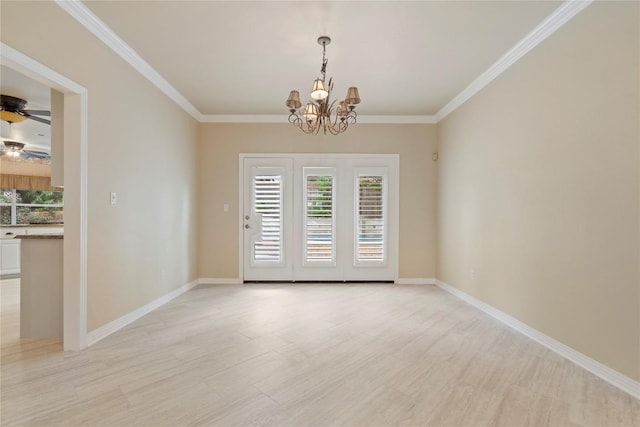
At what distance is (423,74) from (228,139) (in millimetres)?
3067

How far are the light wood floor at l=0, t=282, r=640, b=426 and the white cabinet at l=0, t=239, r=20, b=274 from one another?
304cm

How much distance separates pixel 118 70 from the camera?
2.96 metres

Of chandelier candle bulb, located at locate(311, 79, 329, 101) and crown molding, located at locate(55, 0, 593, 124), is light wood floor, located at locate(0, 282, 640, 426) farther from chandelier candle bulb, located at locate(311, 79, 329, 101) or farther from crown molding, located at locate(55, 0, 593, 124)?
crown molding, located at locate(55, 0, 593, 124)

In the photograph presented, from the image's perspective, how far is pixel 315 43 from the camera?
9.37 feet

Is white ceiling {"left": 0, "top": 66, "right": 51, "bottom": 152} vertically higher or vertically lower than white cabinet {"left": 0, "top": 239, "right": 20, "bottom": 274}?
higher

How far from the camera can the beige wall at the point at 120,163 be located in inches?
88.6

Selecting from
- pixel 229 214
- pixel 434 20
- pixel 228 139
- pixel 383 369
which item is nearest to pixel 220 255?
pixel 229 214

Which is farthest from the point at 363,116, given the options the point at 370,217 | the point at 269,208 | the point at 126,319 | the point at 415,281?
the point at 126,319

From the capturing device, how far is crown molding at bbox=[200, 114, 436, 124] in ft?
16.2

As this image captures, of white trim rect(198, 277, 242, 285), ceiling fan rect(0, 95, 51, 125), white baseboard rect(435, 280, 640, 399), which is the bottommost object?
white trim rect(198, 277, 242, 285)

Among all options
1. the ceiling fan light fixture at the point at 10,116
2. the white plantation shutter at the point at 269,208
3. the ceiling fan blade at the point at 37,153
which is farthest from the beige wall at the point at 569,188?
the ceiling fan blade at the point at 37,153

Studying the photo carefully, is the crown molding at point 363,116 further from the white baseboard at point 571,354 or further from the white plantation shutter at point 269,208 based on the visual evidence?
the white baseboard at point 571,354

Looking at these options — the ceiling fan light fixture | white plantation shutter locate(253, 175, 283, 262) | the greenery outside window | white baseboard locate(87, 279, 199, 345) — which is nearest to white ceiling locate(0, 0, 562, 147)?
the ceiling fan light fixture

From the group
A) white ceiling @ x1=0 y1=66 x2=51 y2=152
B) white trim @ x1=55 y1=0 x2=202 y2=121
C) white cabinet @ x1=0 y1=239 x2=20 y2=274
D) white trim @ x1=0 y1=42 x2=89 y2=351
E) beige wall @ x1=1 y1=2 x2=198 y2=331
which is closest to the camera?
beige wall @ x1=1 y1=2 x2=198 y2=331
